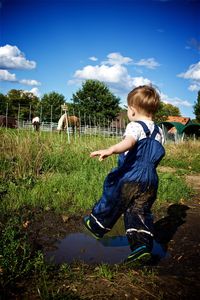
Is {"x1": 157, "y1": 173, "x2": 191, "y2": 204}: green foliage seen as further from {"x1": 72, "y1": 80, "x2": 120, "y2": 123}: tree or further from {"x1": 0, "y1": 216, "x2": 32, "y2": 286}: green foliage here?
{"x1": 72, "y1": 80, "x2": 120, "y2": 123}: tree

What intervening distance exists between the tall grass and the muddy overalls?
1.47 meters

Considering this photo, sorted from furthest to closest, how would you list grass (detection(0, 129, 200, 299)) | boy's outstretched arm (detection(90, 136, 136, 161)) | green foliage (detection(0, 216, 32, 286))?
boy's outstretched arm (detection(90, 136, 136, 161)) → grass (detection(0, 129, 200, 299)) → green foliage (detection(0, 216, 32, 286))

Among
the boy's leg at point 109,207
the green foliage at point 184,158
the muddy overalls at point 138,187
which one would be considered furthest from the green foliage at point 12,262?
the green foliage at point 184,158

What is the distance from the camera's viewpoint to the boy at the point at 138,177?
8.77 feet

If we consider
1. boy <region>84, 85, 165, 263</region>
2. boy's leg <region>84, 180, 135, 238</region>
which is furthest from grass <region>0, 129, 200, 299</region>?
boy's leg <region>84, 180, 135, 238</region>

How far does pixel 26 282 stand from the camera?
209 cm

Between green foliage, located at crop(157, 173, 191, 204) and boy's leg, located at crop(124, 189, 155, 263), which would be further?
green foliage, located at crop(157, 173, 191, 204)

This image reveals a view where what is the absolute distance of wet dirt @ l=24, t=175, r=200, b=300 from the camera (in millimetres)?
2115

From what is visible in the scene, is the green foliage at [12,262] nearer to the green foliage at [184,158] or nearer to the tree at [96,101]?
the green foliage at [184,158]

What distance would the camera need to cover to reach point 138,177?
8.84 ft

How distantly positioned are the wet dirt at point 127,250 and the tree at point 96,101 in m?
55.6

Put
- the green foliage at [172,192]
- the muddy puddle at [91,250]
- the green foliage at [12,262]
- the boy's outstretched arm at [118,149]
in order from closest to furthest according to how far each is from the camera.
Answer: the green foliage at [12,262]
the boy's outstretched arm at [118,149]
the muddy puddle at [91,250]
the green foliage at [172,192]

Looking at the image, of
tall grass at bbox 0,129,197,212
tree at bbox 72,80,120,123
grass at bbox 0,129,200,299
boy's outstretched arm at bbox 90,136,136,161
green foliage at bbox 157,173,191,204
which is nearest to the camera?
grass at bbox 0,129,200,299

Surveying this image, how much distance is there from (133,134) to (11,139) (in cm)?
418
